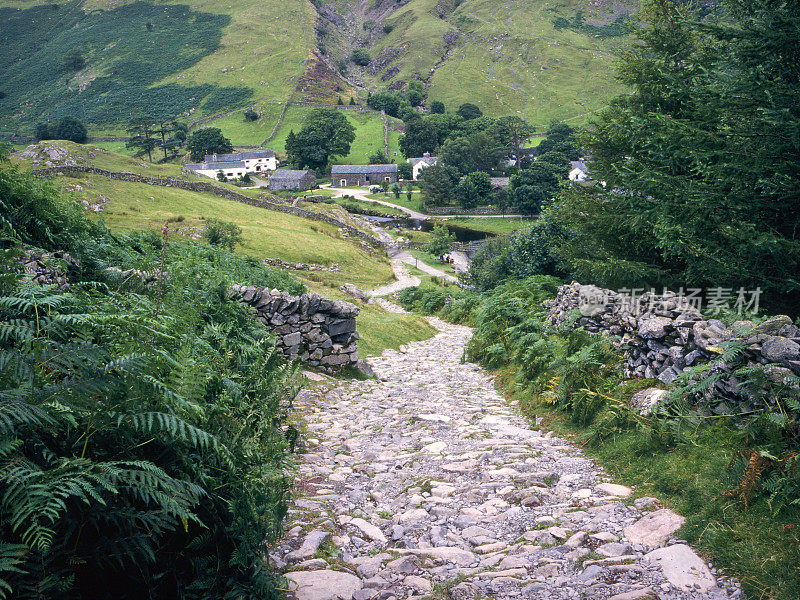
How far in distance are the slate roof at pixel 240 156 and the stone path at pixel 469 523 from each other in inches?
5343

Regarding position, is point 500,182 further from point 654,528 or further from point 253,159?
point 654,528

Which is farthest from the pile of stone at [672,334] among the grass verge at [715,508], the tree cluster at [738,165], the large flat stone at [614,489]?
the tree cluster at [738,165]

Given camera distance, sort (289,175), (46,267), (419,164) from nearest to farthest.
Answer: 1. (46,267)
2. (289,175)
3. (419,164)

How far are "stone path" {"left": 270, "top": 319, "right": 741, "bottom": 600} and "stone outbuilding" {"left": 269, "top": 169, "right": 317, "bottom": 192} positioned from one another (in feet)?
380

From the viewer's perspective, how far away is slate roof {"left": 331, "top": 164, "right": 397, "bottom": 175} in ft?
439

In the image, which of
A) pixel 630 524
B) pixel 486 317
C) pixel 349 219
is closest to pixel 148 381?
pixel 630 524

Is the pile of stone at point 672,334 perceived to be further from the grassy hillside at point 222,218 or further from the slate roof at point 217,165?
the slate roof at point 217,165

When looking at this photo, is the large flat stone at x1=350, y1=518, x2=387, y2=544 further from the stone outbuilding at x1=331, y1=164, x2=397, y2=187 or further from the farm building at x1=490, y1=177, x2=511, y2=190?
the stone outbuilding at x1=331, y1=164, x2=397, y2=187

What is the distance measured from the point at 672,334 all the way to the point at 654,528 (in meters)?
4.10

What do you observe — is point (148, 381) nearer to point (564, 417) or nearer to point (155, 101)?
point (564, 417)

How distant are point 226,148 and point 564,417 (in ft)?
475

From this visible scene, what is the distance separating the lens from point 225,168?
12888cm

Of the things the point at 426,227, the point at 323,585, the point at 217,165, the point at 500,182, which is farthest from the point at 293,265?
the point at 217,165

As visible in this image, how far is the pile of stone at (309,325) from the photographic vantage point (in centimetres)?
1314
